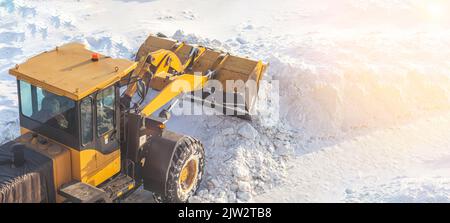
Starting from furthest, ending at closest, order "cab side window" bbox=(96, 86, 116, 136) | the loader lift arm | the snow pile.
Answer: the loader lift arm
the snow pile
"cab side window" bbox=(96, 86, 116, 136)

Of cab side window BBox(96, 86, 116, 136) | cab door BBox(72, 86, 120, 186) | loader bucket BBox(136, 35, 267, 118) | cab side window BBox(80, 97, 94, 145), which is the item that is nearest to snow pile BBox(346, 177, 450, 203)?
loader bucket BBox(136, 35, 267, 118)

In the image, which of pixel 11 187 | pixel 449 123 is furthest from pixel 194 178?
pixel 449 123

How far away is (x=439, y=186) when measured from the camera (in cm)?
815

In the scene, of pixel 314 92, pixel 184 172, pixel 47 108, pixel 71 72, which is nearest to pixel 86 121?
pixel 47 108

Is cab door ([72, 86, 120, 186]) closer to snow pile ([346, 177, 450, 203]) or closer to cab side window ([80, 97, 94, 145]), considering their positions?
cab side window ([80, 97, 94, 145])

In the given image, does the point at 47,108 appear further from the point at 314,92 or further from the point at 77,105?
the point at 314,92

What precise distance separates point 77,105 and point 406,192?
200 inches

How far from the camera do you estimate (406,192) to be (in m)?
8.27

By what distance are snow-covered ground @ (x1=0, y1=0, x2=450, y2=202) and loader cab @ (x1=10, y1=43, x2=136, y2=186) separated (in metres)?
2.12

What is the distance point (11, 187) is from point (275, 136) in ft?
17.2

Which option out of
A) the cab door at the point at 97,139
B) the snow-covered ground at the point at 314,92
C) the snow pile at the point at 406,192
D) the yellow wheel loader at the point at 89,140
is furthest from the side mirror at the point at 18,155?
the snow pile at the point at 406,192

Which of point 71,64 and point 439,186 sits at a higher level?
point 71,64

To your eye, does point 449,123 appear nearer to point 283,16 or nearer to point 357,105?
point 357,105

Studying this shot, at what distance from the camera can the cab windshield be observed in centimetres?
654
